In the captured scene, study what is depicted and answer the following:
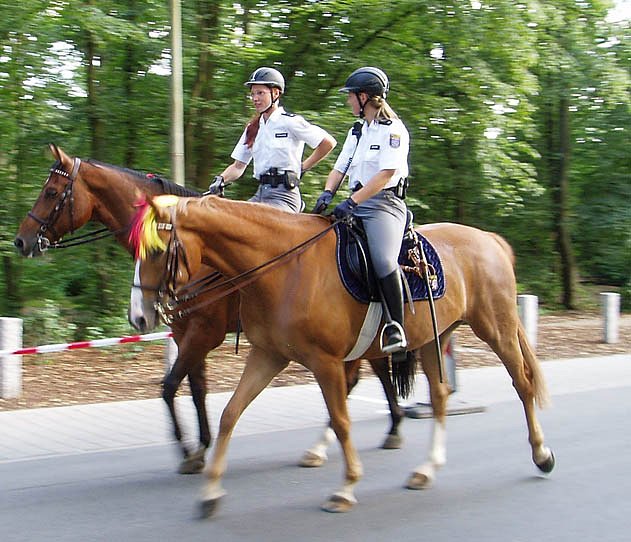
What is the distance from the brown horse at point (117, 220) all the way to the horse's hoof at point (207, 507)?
4.09 ft

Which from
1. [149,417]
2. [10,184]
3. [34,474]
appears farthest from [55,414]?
[10,184]

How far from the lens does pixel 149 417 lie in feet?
29.3

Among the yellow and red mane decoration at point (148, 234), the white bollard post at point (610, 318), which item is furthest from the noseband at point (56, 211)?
the white bollard post at point (610, 318)

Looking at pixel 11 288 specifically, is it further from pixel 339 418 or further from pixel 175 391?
pixel 339 418

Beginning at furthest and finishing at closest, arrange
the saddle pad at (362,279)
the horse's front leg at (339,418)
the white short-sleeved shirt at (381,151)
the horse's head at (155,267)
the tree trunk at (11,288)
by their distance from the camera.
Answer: the tree trunk at (11,288), the white short-sleeved shirt at (381,151), the saddle pad at (362,279), the horse's front leg at (339,418), the horse's head at (155,267)

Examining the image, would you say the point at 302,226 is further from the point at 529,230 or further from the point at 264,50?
the point at 529,230

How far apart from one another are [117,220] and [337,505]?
303cm

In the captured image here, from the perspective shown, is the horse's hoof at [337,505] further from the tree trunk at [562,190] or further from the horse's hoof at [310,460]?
the tree trunk at [562,190]

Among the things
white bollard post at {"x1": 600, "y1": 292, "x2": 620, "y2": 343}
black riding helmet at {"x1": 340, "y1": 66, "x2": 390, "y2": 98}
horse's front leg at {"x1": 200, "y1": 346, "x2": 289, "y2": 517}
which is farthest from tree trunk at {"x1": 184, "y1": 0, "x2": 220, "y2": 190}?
horse's front leg at {"x1": 200, "y1": 346, "x2": 289, "y2": 517}

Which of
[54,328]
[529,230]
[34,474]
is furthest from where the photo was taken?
[529,230]

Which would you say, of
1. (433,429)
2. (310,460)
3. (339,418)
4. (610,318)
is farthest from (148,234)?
(610,318)

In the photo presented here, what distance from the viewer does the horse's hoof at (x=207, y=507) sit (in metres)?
5.56

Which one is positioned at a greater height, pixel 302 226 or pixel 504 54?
pixel 302 226

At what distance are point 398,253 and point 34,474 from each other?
3301 mm
